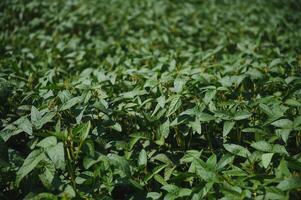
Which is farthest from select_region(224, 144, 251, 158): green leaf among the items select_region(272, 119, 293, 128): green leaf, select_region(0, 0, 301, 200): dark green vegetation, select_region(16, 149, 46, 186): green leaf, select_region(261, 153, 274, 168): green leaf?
select_region(16, 149, 46, 186): green leaf

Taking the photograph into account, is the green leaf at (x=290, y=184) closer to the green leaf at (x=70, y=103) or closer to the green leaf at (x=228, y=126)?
the green leaf at (x=228, y=126)

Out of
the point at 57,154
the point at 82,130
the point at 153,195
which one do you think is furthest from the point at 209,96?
the point at 57,154

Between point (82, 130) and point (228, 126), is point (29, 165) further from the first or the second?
point (228, 126)

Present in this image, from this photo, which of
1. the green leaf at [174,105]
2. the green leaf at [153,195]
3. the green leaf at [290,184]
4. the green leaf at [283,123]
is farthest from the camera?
the green leaf at [174,105]

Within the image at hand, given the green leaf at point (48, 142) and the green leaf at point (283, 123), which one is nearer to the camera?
the green leaf at point (48, 142)

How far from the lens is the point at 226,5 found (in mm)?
6367

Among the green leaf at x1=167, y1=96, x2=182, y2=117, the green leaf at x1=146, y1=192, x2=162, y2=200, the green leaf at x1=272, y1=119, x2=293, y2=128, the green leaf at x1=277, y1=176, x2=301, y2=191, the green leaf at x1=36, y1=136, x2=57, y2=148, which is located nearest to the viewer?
the green leaf at x1=277, y1=176, x2=301, y2=191

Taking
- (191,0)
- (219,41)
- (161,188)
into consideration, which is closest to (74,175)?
(161,188)

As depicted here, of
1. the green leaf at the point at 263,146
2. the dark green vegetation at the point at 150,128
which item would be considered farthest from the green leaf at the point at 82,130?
the green leaf at the point at 263,146

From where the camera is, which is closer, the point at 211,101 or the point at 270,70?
the point at 211,101

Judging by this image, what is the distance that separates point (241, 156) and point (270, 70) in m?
1.10

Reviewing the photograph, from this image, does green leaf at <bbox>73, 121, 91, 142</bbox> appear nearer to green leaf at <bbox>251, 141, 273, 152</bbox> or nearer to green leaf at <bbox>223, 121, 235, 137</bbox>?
green leaf at <bbox>223, 121, 235, 137</bbox>

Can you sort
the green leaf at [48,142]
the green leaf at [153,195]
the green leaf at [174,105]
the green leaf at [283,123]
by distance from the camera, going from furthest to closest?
1. the green leaf at [174,105]
2. the green leaf at [283,123]
3. the green leaf at [153,195]
4. the green leaf at [48,142]

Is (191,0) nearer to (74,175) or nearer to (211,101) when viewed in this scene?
(211,101)
